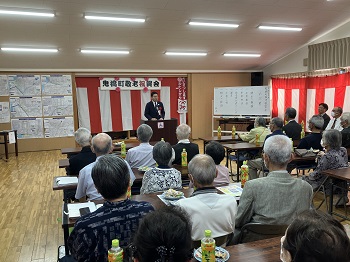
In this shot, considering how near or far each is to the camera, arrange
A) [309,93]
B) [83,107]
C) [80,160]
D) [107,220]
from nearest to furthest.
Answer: [107,220]
[80,160]
[309,93]
[83,107]

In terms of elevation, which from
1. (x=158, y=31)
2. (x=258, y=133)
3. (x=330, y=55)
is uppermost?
(x=158, y=31)

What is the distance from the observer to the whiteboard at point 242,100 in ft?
29.9

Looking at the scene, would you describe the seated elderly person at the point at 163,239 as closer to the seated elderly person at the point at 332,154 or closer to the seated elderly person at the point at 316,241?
the seated elderly person at the point at 316,241

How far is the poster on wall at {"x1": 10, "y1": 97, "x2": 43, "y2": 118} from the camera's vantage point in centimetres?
826

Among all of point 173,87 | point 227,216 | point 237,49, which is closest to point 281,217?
point 227,216

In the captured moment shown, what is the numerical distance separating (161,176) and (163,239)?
178 centimetres

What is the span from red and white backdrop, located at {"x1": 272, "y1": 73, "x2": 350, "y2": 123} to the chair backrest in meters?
6.24

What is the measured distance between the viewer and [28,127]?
843 cm

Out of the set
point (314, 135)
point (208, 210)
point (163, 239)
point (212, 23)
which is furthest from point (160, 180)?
point (212, 23)

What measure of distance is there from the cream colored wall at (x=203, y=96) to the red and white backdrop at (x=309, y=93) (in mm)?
1644

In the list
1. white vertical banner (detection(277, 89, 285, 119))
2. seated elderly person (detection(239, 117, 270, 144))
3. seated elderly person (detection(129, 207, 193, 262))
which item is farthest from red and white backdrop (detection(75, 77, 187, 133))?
seated elderly person (detection(129, 207, 193, 262))

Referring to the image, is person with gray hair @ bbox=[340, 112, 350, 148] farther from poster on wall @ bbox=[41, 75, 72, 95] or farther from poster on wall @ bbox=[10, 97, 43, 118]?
poster on wall @ bbox=[10, 97, 43, 118]

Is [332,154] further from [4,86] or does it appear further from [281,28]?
[4,86]

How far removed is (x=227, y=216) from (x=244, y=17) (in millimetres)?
5313
